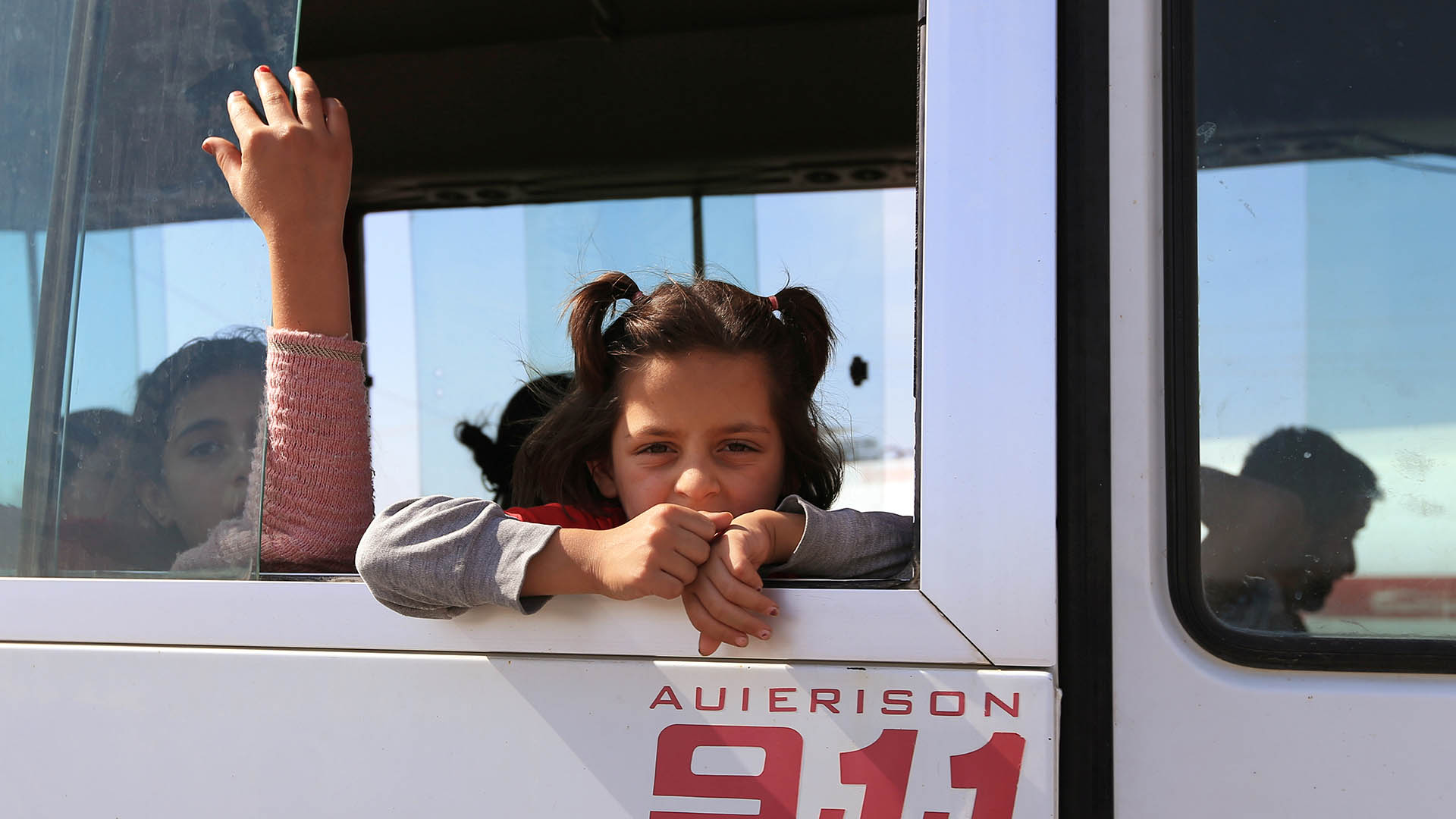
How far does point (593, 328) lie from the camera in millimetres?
1598

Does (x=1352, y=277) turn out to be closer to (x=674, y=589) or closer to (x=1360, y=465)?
(x=1360, y=465)

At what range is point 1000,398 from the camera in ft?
3.06

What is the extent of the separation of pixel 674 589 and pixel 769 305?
76 centimetres

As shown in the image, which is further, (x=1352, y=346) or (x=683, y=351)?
(x=683, y=351)

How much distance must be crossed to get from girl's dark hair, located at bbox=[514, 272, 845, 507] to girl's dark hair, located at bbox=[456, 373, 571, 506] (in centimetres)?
103

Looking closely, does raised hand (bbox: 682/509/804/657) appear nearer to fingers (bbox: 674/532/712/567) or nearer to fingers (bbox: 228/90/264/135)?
fingers (bbox: 674/532/712/567)

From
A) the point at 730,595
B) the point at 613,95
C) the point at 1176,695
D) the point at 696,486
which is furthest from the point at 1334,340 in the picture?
the point at 613,95

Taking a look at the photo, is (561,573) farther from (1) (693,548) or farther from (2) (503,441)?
(2) (503,441)

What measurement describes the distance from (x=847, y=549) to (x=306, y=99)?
2.81 feet

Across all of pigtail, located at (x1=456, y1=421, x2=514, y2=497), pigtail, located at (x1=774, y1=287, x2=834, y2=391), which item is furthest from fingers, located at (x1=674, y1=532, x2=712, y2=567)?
pigtail, located at (x1=456, y1=421, x2=514, y2=497)

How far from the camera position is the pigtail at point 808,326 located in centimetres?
166

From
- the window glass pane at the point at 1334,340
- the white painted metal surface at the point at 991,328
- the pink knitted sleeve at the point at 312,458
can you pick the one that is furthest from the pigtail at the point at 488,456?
the window glass pane at the point at 1334,340

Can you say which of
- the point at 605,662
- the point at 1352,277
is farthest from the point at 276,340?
the point at 1352,277

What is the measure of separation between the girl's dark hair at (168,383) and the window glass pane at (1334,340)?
1048 millimetres
